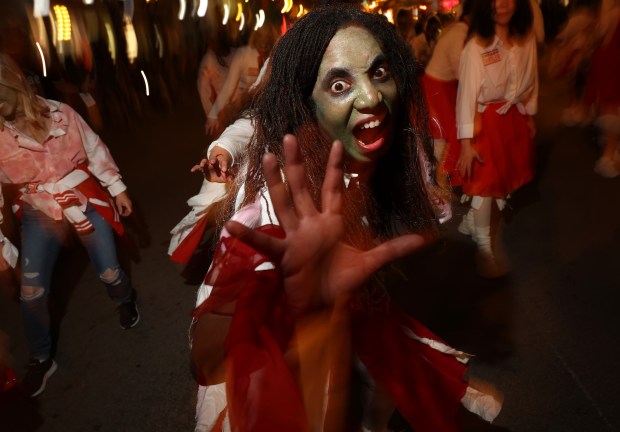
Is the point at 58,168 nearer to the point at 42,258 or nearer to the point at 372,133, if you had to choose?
the point at 42,258

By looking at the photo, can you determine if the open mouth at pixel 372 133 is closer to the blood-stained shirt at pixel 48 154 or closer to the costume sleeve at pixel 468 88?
the costume sleeve at pixel 468 88

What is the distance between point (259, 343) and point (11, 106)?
2.33 metres

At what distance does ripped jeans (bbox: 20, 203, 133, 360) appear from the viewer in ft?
9.28

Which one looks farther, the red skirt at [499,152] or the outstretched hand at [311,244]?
the red skirt at [499,152]

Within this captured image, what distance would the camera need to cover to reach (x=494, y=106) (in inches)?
124

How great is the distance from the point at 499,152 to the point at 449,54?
2.99 ft

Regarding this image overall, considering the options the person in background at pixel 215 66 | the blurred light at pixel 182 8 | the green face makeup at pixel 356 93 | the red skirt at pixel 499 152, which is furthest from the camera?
the blurred light at pixel 182 8

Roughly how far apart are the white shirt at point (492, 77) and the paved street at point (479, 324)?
3.78ft

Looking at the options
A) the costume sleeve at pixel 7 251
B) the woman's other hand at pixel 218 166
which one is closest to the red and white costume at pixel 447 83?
the woman's other hand at pixel 218 166

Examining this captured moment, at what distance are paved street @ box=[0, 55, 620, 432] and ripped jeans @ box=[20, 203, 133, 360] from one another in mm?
352

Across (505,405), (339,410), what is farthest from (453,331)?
(339,410)

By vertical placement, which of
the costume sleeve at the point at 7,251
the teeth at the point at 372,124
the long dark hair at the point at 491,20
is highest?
the long dark hair at the point at 491,20

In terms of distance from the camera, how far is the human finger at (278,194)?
3.36ft

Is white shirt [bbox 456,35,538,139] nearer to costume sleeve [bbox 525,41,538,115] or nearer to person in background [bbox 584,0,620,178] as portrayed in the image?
costume sleeve [bbox 525,41,538,115]
